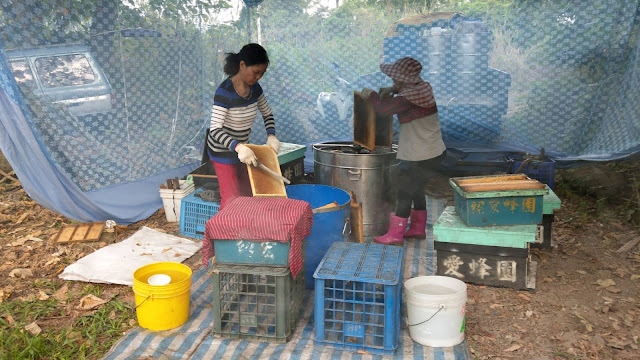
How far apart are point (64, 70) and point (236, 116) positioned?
183cm

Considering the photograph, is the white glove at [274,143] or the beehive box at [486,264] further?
the white glove at [274,143]

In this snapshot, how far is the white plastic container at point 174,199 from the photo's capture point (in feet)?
18.7

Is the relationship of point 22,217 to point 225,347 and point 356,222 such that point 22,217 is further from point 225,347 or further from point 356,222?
point 356,222

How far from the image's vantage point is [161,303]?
3469mm

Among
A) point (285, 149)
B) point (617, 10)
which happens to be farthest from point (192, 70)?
point (617, 10)

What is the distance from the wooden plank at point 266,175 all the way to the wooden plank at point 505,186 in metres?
1.51

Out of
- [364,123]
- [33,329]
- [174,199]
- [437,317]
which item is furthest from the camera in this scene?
[174,199]

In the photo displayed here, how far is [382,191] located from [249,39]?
2900mm

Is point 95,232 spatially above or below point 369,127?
below

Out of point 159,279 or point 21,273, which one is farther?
point 21,273

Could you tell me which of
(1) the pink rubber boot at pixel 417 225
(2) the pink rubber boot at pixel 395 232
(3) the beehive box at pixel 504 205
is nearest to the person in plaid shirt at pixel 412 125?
(2) the pink rubber boot at pixel 395 232

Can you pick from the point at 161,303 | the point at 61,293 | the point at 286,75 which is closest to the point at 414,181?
the point at 161,303

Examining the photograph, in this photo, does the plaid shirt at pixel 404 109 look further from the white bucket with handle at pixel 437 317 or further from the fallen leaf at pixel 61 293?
the fallen leaf at pixel 61 293

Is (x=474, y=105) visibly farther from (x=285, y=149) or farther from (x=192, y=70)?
(x=192, y=70)
